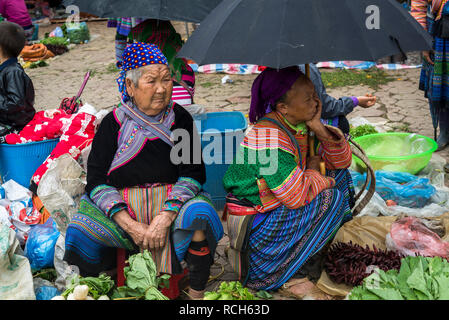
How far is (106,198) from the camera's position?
2.80m

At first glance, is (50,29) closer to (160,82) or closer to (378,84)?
(378,84)

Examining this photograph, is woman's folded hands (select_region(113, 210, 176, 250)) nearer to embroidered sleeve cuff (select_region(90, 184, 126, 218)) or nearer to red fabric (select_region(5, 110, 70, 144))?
embroidered sleeve cuff (select_region(90, 184, 126, 218))

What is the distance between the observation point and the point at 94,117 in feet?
13.1

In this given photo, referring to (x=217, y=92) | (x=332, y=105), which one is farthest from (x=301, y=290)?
(x=217, y=92)

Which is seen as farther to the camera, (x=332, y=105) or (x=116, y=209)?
(x=332, y=105)

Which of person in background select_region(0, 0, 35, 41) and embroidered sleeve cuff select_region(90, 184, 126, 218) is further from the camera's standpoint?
person in background select_region(0, 0, 35, 41)

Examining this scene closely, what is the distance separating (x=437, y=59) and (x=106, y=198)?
10.7 ft

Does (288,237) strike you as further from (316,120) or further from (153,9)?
(153,9)

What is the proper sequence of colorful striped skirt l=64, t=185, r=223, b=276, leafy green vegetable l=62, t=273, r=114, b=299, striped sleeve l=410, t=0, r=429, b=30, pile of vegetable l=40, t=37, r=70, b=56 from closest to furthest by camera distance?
leafy green vegetable l=62, t=273, r=114, b=299 < colorful striped skirt l=64, t=185, r=223, b=276 < striped sleeve l=410, t=0, r=429, b=30 < pile of vegetable l=40, t=37, r=70, b=56

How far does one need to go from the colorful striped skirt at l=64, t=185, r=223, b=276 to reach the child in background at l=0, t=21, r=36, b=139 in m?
1.54

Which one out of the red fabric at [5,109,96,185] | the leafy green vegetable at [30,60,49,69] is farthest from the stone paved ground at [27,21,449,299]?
the red fabric at [5,109,96,185]

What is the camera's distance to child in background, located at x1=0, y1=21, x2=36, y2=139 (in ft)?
13.0
